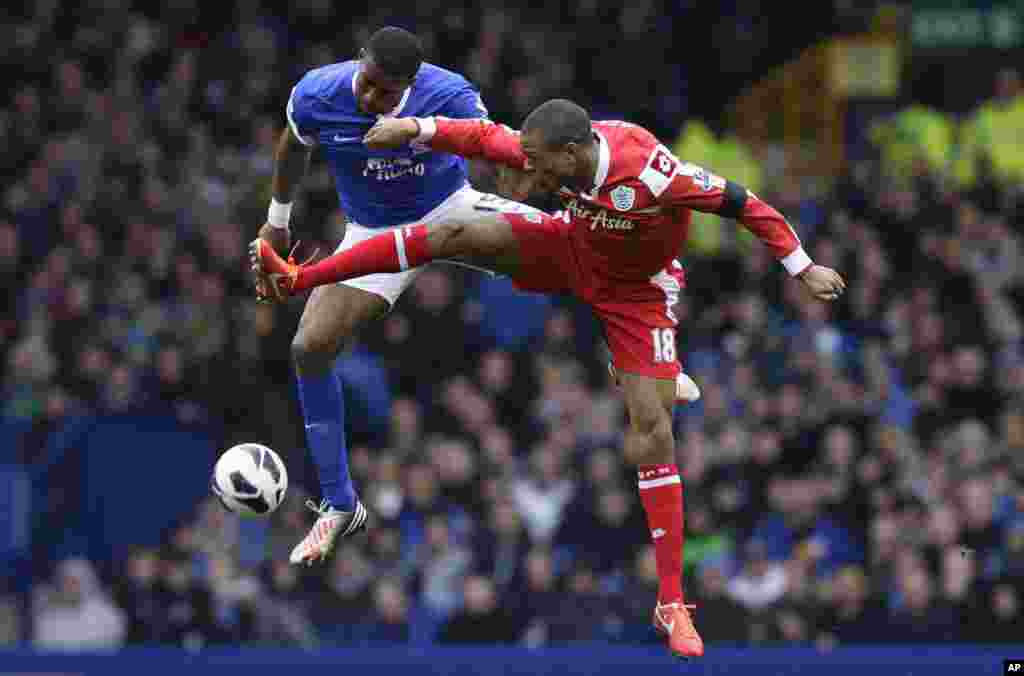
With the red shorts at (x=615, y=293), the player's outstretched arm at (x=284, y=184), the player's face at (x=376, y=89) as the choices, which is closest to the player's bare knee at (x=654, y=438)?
the red shorts at (x=615, y=293)

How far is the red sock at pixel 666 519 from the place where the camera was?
1066 cm

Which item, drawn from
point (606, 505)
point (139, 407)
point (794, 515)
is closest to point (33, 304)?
point (139, 407)

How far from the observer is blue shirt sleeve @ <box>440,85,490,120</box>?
10680 mm

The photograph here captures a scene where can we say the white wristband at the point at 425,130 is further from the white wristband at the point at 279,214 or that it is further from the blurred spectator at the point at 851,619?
the blurred spectator at the point at 851,619

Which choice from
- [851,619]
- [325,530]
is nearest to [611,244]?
[325,530]

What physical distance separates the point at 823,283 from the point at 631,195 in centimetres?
97

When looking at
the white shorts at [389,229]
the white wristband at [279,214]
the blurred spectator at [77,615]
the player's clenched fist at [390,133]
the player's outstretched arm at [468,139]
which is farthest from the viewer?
the blurred spectator at [77,615]

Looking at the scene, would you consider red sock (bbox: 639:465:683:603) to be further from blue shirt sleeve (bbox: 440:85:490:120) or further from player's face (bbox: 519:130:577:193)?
blue shirt sleeve (bbox: 440:85:490:120)

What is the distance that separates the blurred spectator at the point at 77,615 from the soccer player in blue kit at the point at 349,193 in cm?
452

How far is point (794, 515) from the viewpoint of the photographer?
588 inches

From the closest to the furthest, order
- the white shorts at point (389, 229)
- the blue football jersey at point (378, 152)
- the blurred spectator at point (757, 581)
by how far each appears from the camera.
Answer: the blue football jersey at point (378, 152) < the white shorts at point (389, 229) < the blurred spectator at point (757, 581)

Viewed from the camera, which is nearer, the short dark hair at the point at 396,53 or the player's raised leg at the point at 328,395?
the short dark hair at the point at 396,53

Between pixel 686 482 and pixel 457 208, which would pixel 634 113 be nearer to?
pixel 686 482

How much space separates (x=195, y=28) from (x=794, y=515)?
7.00 m
